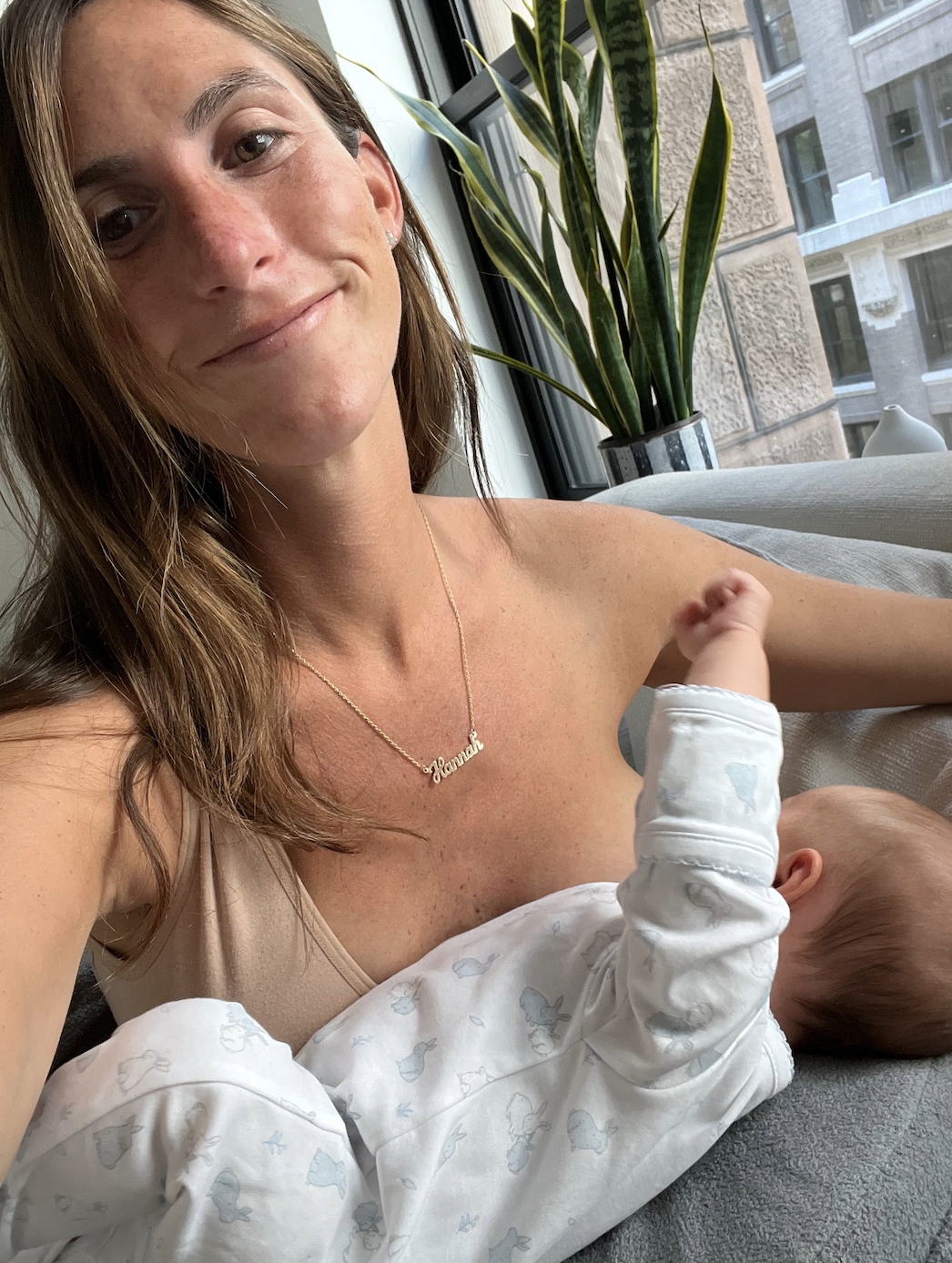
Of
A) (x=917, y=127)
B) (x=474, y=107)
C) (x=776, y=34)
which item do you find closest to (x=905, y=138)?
(x=917, y=127)

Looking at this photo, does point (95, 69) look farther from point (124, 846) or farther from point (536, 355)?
point (536, 355)

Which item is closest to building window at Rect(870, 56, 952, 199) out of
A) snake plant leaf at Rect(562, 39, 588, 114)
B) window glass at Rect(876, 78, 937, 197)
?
window glass at Rect(876, 78, 937, 197)

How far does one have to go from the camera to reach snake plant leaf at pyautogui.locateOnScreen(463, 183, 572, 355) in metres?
2.30

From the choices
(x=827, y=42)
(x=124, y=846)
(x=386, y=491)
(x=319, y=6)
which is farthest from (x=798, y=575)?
(x=319, y=6)

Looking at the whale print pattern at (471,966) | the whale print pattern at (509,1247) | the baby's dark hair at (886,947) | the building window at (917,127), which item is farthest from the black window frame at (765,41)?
the whale print pattern at (509,1247)

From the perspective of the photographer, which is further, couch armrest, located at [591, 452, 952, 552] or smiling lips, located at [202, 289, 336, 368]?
couch armrest, located at [591, 452, 952, 552]

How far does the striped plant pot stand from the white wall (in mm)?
643

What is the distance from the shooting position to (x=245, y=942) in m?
0.86

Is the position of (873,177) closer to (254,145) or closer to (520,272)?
(520,272)

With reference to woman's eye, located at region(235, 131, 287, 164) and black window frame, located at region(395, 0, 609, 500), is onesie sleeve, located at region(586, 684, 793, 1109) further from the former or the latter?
black window frame, located at region(395, 0, 609, 500)

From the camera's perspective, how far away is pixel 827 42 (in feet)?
6.55

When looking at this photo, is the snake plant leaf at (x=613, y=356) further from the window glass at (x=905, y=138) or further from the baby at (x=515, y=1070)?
the baby at (x=515, y=1070)

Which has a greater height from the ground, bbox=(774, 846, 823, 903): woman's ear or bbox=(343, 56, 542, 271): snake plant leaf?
bbox=(343, 56, 542, 271): snake plant leaf

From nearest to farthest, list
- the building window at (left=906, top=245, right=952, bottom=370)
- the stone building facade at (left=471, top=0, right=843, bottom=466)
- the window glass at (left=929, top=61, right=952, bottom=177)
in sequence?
the window glass at (left=929, top=61, right=952, bottom=177), the building window at (left=906, top=245, right=952, bottom=370), the stone building facade at (left=471, top=0, right=843, bottom=466)
